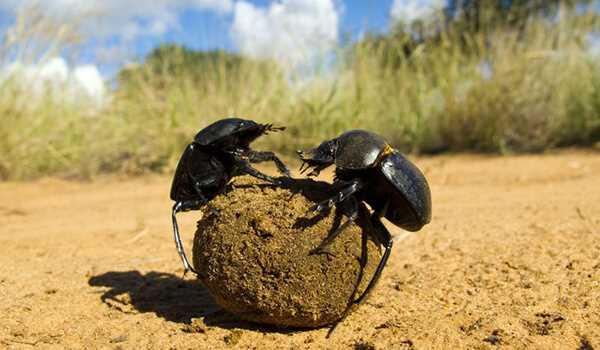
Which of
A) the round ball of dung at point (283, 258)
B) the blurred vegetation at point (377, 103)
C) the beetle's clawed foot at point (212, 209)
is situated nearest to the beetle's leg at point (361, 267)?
the round ball of dung at point (283, 258)

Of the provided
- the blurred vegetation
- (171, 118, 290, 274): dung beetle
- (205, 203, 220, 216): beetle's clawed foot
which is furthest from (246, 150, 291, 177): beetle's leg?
the blurred vegetation

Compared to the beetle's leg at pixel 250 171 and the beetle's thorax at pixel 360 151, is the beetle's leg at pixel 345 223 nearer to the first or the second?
the beetle's thorax at pixel 360 151

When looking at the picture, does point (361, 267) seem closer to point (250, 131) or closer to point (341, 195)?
point (341, 195)

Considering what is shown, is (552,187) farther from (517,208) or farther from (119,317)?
(119,317)

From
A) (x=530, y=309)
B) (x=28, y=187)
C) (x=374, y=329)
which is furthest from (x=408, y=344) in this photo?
(x=28, y=187)

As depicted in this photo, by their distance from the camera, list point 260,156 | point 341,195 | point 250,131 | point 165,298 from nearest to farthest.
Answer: point 341,195 < point 260,156 < point 250,131 < point 165,298

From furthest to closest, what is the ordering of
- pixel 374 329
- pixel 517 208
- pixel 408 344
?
pixel 517 208, pixel 374 329, pixel 408 344

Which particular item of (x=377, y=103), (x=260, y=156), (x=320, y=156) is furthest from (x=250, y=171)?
(x=377, y=103)
